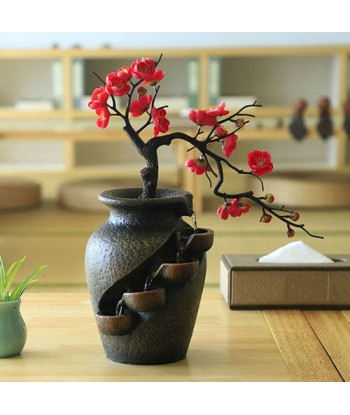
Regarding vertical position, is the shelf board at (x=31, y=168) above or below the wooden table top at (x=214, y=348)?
below

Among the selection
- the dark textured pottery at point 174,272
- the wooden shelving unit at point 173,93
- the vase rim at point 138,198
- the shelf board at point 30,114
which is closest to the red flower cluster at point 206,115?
the vase rim at point 138,198

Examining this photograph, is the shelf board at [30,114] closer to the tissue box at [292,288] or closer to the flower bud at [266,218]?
the tissue box at [292,288]

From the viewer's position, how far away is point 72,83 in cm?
605

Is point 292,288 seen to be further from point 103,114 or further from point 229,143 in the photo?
point 103,114

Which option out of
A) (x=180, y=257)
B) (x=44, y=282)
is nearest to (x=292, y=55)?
(x=44, y=282)

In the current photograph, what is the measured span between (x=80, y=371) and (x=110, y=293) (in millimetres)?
137

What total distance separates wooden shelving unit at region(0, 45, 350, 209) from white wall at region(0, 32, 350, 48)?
0.12 m

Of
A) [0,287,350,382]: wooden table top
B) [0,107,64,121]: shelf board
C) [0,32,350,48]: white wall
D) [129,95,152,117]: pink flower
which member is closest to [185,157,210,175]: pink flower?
[129,95,152,117]: pink flower

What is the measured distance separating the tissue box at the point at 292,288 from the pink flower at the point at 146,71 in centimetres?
55

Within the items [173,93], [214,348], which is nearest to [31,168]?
[173,93]

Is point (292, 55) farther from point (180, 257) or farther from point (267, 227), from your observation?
point (180, 257)

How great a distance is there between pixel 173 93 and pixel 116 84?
16.5 feet

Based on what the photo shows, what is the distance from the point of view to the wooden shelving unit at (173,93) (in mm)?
6027

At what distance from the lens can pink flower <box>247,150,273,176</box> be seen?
1384mm
